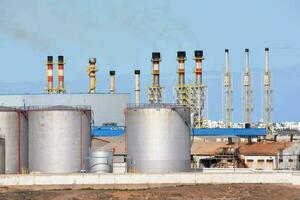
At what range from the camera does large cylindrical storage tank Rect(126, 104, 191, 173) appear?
7444cm

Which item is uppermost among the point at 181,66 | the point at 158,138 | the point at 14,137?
the point at 181,66

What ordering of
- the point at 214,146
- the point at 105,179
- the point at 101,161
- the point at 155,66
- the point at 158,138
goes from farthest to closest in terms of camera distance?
the point at 155,66, the point at 214,146, the point at 101,161, the point at 158,138, the point at 105,179

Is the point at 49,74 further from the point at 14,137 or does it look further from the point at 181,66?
the point at 14,137

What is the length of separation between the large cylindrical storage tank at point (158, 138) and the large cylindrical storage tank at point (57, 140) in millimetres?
4636

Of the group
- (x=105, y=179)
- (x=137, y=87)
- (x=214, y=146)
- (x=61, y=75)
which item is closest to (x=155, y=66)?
(x=137, y=87)

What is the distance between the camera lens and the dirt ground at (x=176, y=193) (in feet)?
217

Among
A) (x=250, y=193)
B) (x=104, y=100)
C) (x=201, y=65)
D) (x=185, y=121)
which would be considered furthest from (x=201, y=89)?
(x=250, y=193)

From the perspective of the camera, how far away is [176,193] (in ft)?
220

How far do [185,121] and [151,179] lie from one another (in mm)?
6571

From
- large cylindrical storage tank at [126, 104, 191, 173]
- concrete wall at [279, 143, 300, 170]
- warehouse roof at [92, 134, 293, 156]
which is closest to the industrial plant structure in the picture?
large cylindrical storage tank at [126, 104, 191, 173]

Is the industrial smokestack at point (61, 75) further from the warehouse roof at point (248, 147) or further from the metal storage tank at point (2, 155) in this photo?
the metal storage tank at point (2, 155)

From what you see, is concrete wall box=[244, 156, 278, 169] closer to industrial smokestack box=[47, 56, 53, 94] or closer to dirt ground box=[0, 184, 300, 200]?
dirt ground box=[0, 184, 300, 200]

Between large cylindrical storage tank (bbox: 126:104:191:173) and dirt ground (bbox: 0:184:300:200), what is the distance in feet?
15.0

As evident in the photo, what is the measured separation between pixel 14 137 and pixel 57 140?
397cm
